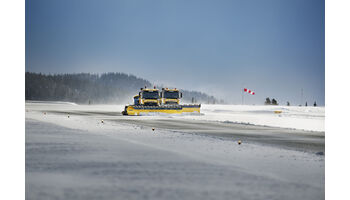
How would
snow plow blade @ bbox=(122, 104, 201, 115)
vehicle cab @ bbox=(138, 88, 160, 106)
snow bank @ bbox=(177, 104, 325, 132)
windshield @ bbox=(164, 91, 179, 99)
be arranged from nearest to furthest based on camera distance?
snow bank @ bbox=(177, 104, 325, 132)
snow plow blade @ bbox=(122, 104, 201, 115)
vehicle cab @ bbox=(138, 88, 160, 106)
windshield @ bbox=(164, 91, 179, 99)

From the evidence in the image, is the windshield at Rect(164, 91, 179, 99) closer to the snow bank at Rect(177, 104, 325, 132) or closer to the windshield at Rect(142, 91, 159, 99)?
the windshield at Rect(142, 91, 159, 99)

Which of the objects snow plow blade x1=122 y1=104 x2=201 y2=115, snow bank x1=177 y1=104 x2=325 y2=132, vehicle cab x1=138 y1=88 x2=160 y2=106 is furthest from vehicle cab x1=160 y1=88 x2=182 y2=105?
snow bank x1=177 y1=104 x2=325 y2=132

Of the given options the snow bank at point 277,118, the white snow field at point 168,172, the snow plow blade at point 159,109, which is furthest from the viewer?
the snow plow blade at point 159,109

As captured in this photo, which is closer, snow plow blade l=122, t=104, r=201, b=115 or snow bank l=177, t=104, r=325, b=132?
snow bank l=177, t=104, r=325, b=132

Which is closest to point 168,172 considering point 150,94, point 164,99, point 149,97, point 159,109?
point 159,109

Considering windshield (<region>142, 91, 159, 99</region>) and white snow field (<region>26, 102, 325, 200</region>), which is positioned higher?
windshield (<region>142, 91, 159, 99</region>)

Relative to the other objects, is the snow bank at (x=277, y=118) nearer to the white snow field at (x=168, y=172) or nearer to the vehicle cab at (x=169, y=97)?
the vehicle cab at (x=169, y=97)

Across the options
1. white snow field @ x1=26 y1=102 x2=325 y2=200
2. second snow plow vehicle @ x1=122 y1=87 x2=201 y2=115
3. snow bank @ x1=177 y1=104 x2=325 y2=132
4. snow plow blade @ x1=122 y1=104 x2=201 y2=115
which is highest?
second snow plow vehicle @ x1=122 y1=87 x2=201 y2=115

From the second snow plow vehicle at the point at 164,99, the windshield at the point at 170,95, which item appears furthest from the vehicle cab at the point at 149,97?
the windshield at the point at 170,95

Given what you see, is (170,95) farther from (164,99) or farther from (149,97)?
(149,97)

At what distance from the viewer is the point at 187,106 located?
1507 inches
